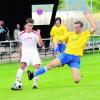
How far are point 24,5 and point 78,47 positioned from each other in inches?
970

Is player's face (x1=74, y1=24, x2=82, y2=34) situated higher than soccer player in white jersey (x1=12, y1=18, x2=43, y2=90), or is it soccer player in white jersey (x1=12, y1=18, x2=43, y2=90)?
player's face (x1=74, y1=24, x2=82, y2=34)

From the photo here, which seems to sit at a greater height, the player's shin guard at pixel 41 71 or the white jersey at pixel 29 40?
the white jersey at pixel 29 40

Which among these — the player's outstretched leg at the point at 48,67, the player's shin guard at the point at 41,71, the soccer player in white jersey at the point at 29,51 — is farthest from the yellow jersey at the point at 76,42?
the soccer player in white jersey at the point at 29,51

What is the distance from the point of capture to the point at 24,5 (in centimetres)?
3944

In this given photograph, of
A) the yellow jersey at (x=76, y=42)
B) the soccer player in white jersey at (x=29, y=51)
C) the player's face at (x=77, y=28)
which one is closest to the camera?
the player's face at (x=77, y=28)

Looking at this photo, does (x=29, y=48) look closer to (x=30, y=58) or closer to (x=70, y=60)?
(x=30, y=58)

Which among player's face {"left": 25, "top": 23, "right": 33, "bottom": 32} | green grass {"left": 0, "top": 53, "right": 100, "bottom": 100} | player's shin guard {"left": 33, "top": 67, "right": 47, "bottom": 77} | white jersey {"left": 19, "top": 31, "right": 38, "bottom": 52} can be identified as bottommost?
green grass {"left": 0, "top": 53, "right": 100, "bottom": 100}

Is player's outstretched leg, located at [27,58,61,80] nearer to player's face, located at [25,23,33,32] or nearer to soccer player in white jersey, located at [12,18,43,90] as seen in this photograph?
soccer player in white jersey, located at [12,18,43,90]

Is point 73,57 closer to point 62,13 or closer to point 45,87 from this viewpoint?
point 45,87

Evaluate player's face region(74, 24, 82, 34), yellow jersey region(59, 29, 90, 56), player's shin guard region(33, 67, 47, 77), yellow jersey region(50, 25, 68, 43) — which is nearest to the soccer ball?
player's shin guard region(33, 67, 47, 77)

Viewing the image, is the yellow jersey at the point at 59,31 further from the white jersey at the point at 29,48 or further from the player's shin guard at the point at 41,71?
the player's shin guard at the point at 41,71

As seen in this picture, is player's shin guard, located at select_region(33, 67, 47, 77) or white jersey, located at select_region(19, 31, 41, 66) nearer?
player's shin guard, located at select_region(33, 67, 47, 77)

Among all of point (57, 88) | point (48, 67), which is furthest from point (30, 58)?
point (48, 67)

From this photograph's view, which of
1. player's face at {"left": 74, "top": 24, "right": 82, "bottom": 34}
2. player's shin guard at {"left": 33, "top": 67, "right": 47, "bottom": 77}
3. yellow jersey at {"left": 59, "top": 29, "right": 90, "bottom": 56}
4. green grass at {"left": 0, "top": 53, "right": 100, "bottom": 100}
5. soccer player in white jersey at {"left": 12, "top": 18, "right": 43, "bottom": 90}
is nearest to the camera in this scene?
green grass at {"left": 0, "top": 53, "right": 100, "bottom": 100}
